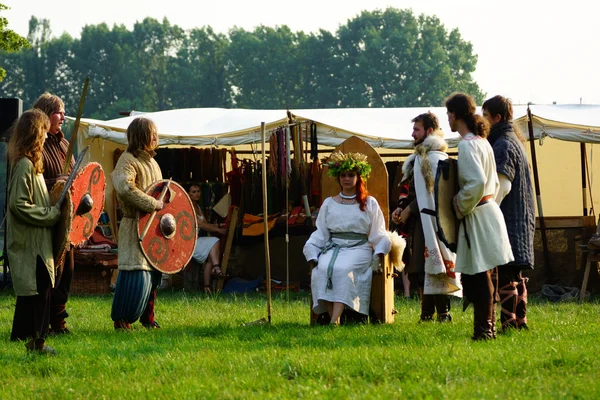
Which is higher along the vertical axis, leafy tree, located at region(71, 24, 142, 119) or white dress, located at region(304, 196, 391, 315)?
leafy tree, located at region(71, 24, 142, 119)

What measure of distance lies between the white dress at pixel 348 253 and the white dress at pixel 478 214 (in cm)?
128

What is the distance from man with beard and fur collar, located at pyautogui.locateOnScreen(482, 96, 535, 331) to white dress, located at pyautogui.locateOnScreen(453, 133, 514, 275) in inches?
13.0

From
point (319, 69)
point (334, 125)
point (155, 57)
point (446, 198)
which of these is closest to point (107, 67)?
point (155, 57)

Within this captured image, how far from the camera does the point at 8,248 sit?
21.5ft

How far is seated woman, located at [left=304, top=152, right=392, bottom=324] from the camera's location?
759 centimetres

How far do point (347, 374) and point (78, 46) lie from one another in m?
62.7

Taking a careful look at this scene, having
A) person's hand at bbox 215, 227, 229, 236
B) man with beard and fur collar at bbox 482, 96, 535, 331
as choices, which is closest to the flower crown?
man with beard and fur collar at bbox 482, 96, 535, 331

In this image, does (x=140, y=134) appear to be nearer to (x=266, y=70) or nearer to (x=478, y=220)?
(x=478, y=220)

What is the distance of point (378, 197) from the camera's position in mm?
8109

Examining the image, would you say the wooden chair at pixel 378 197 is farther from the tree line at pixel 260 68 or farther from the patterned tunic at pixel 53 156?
the tree line at pixel 260 68

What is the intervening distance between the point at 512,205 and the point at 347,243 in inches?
55.8

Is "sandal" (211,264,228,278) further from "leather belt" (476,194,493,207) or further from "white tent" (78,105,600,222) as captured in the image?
"leather belt" (476,194,493,207)

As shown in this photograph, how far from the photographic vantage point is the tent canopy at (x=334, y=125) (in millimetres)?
11219

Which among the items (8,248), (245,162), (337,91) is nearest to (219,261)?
(245,162)
